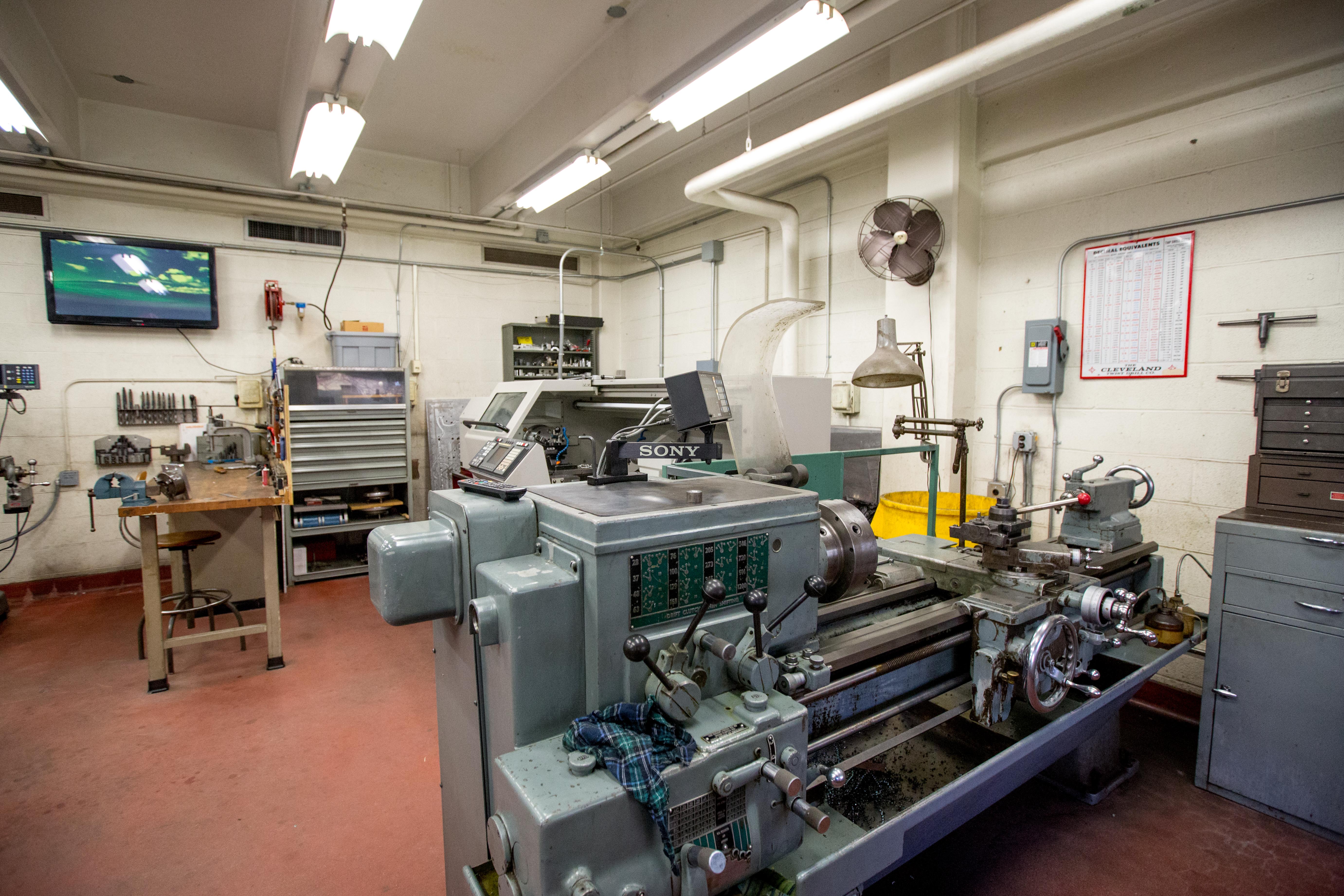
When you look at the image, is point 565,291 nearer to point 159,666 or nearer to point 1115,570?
point 159,666

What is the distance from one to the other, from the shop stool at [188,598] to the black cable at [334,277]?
1886mm

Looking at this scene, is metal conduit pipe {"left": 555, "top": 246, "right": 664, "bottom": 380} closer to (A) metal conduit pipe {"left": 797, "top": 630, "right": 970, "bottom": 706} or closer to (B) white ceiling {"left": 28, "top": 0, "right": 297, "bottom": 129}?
(B) white ceiling {"left": 28, "top": 0, "right": 297, "bottom": 129}

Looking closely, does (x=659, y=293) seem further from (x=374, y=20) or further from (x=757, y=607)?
(x=757, y=607)

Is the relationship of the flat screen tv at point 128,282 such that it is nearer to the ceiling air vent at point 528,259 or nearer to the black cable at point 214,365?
the black cable at point 214,365

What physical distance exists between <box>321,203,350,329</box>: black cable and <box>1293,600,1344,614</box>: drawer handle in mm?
5388

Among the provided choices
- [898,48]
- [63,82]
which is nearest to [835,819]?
[898,48]

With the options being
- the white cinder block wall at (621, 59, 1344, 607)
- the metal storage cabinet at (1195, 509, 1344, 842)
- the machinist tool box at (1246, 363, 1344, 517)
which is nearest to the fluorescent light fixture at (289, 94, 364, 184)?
the white cinder block wall at (621, 59, 1344, 607)

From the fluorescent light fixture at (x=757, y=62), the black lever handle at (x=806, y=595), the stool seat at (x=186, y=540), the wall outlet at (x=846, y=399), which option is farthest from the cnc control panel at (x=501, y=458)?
the wall outlet at (x=846, y=399)

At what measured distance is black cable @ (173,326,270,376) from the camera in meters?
4.20

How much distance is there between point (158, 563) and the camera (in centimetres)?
261

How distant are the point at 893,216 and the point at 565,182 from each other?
1.90 m

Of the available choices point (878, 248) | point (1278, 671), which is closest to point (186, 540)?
point (878, 248)

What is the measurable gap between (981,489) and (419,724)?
278 cm

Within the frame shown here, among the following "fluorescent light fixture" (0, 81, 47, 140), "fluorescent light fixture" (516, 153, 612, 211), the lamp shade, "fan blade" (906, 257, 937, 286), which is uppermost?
"fluorescent light fixture" (0, 81, 47, 140)
